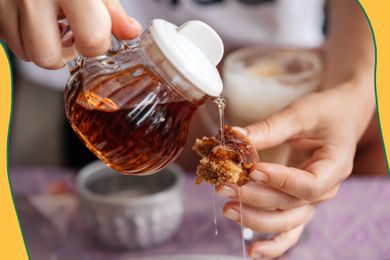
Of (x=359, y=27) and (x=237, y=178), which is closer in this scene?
(x=237, y=178)

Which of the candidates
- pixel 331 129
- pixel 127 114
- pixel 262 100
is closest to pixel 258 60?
pixel 262 100

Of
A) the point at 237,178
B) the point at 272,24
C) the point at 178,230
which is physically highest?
the point at 237,178

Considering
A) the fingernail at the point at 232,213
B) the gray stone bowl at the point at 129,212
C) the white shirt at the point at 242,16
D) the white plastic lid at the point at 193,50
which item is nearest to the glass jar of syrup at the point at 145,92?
the white plastic lid at the point at 193,50

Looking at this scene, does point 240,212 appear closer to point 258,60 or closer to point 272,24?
point 258,60

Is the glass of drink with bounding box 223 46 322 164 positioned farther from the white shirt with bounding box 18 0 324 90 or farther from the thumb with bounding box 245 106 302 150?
the white shirt with bounding box 18 0 324 90

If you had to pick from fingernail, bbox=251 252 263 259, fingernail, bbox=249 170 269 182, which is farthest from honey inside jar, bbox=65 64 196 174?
fingernail, bbox=251 252 263 259

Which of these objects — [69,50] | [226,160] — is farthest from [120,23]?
[226,160]
